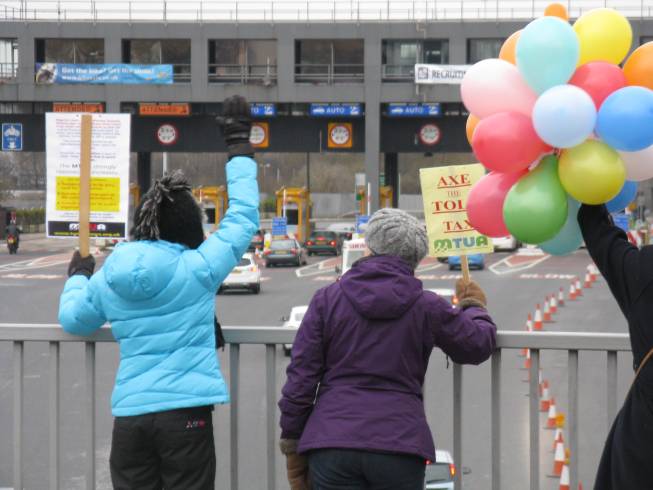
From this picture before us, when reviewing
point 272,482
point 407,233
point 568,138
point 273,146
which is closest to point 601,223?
point 568,138

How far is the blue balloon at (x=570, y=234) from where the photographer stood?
3994 millimetres

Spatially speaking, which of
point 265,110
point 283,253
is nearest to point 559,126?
point 283,253

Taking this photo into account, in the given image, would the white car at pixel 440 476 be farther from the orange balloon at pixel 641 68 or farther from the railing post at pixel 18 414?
the orange balloon at pixel 641 68

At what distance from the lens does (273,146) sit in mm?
52438

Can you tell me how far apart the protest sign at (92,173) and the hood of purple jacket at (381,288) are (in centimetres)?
162

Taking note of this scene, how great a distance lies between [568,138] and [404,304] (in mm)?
867

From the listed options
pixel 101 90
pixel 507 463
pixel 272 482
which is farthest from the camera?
pixel 101 90

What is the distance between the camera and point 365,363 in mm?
3773

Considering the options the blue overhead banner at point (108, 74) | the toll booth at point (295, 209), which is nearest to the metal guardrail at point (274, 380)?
the blue overhead banner at point (108, 74)

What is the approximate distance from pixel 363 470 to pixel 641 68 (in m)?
1.87

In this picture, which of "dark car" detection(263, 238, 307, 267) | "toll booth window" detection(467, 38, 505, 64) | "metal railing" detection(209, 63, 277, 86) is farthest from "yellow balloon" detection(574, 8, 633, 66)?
"metal railing" detection(209, 63, 277, 86)

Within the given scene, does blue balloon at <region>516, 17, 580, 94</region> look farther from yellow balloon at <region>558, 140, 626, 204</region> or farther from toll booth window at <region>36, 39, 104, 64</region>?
toll booth window at <region>36, 39, 104, 64</region>

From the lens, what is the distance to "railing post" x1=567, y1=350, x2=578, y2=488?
14.5 feet

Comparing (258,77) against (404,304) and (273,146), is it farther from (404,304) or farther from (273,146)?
(404,304)
